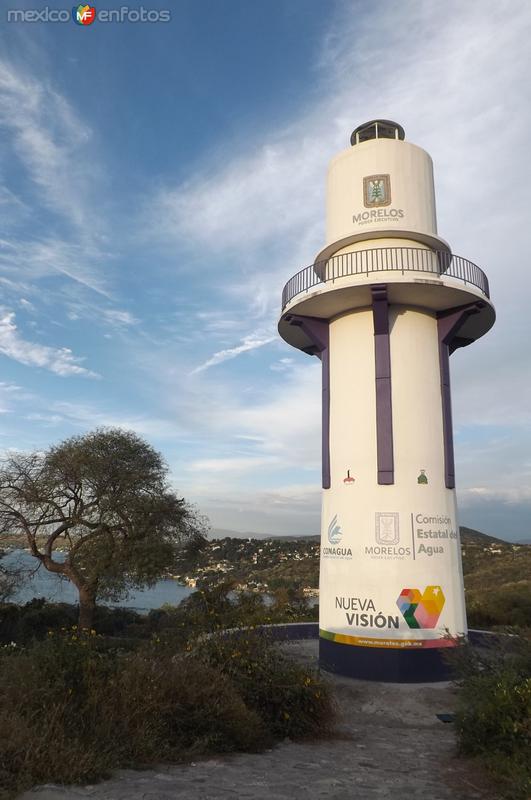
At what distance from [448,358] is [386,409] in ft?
8.92

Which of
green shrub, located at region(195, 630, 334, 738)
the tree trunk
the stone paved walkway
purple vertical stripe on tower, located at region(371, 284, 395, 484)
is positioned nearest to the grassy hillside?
purple vertical stripe on tower, located at region(371, 284, 395, 484)

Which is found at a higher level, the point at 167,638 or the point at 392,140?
the point at 392,140

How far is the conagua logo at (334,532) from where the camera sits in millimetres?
15352

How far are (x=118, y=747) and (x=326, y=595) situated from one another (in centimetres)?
893

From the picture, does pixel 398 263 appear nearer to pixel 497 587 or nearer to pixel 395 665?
pixel 395 665

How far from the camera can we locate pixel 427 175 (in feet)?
56.2

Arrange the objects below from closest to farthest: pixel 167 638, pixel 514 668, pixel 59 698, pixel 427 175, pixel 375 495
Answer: pixel 59 698 < pixel 514 668 < pixel 167 638 < pixel 375 495 < pixel 427 175

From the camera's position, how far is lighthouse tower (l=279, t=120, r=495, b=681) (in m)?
14.4

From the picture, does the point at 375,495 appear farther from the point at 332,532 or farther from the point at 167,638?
the point at 167,638

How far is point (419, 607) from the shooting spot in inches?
561

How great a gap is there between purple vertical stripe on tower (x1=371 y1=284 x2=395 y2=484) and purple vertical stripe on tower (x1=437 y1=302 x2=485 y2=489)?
1.62m

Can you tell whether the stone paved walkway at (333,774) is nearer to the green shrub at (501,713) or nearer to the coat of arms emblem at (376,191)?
the green shrub at (501,713)

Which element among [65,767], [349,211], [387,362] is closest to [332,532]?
[387,362]

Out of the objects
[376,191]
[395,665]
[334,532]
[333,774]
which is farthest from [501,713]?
[376,191]
